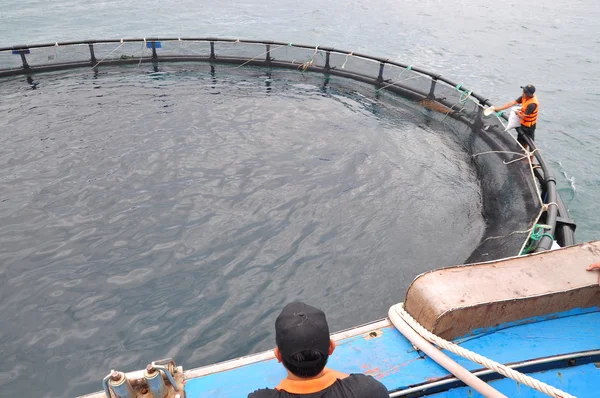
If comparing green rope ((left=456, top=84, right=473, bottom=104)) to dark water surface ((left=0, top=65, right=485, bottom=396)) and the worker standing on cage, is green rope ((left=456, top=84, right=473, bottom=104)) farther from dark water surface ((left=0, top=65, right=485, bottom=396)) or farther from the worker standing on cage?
the worker standing on cage

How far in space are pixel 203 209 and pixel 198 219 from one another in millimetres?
388

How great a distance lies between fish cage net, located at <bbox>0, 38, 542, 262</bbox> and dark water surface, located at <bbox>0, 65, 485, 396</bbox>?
0.63m

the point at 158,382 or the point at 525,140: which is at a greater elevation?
the point at 158,382

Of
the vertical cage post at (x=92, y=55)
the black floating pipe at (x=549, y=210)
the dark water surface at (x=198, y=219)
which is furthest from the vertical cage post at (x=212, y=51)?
the black floating pipe at (x=549, y=210)

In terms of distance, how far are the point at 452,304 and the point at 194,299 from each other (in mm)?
5403

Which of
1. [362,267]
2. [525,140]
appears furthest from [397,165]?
[362,267]

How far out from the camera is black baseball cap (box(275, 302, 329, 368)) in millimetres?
2553

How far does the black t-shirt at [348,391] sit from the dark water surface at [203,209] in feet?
16.5

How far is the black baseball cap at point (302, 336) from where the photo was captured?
2553 mm

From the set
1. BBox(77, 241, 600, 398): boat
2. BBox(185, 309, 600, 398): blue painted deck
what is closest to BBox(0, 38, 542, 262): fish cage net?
BBox(77, 241, 600, 398): boat

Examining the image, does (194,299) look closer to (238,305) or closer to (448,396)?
(238,305)

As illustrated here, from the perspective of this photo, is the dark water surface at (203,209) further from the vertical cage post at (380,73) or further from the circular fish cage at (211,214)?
the vertical cage post at (380,73)

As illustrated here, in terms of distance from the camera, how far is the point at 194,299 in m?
8.20

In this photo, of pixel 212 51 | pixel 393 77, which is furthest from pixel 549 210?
pixel 212 51
